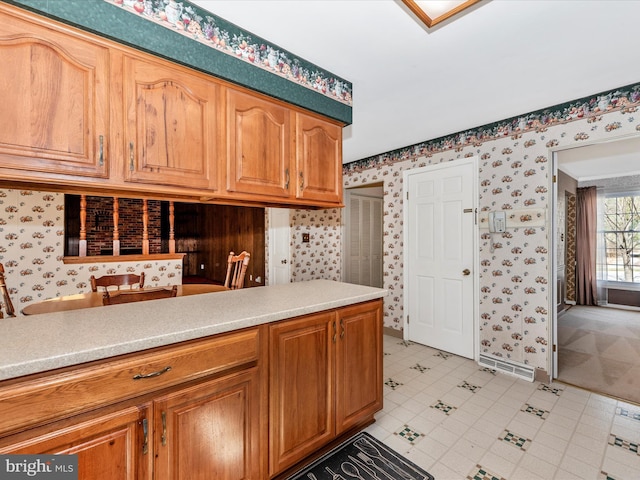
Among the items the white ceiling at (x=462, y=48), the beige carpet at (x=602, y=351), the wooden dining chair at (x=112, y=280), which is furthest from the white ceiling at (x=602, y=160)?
the wooden dining chair at (x=112, y=280)

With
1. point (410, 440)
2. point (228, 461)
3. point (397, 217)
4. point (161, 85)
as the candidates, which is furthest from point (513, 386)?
point (161, 85)

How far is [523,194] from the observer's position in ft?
9.11

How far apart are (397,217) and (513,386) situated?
2082 millimetres

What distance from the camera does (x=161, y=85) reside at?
1448 millimetres

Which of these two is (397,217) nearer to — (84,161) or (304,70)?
(304,70)

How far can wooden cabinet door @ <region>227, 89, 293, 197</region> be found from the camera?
5.51 ft

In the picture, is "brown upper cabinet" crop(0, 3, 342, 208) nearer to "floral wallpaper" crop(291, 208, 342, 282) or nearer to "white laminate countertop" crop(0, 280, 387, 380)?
"white laminate countertop" crop(0, 280, 387, 380)

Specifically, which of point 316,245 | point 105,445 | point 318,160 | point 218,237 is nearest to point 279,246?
point 316,245

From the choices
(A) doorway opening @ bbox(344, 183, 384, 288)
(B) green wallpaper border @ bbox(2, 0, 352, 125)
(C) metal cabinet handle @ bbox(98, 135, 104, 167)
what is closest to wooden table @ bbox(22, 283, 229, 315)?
(C) metal cabinet handle @ bbox(98, 135, 104, 167)

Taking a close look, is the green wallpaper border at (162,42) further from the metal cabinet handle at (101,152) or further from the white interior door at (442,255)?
the white interior door at (442,255)

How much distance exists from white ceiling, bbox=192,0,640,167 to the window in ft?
15.0

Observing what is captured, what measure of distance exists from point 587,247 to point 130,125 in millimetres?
7327

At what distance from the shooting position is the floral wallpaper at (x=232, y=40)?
4.63 ft

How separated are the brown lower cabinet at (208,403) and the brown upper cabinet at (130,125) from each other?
31.0 inches
